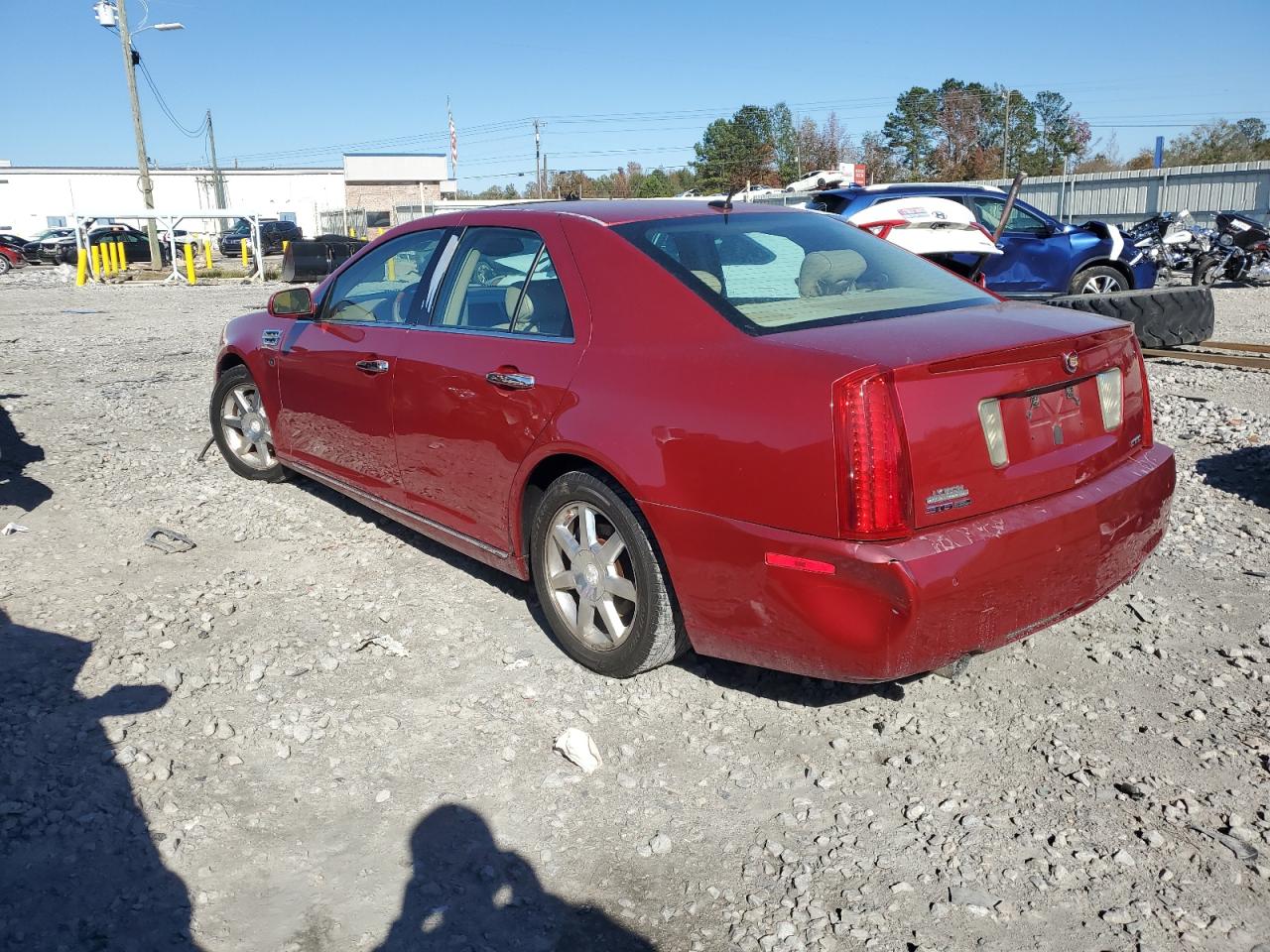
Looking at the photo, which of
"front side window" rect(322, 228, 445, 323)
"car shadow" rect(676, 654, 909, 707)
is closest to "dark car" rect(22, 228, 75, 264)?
"front side window" rect(322, 228, 445, 323)

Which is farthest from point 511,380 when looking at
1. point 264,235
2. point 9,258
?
point 264,235

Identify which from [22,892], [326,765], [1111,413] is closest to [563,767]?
[326,765]

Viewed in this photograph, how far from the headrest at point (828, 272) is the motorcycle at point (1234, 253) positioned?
16025mm

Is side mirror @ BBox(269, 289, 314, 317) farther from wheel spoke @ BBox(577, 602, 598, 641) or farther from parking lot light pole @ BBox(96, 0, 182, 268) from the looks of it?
parking lot light pole @ BBox(96, 0, 182, 268)

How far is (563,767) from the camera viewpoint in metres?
3.14

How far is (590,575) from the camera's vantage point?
141 inches

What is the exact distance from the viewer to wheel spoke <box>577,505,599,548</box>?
3.53 m

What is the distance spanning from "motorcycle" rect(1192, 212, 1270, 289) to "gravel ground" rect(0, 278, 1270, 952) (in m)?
14.6

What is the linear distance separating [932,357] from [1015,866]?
1.31m

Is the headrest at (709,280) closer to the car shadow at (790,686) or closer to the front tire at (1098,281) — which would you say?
the car shadow at (790,686)

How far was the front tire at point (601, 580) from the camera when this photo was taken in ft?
10.9

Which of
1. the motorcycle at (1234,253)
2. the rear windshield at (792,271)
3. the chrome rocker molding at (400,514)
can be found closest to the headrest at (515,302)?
the rear windshield at (792,271)

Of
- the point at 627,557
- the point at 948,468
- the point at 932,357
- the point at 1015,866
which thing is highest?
the point at 932,357

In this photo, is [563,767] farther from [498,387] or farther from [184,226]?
[184,226]
